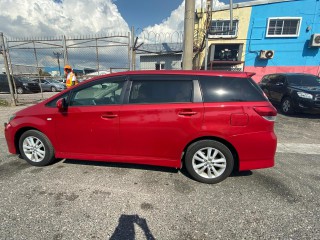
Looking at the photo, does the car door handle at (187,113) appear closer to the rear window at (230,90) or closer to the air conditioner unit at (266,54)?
the rear window at (230,90)

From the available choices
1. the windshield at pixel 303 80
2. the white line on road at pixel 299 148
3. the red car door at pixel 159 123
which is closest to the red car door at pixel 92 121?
the red car door at pixel 159 123

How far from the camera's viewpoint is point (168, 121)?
2.77 meters

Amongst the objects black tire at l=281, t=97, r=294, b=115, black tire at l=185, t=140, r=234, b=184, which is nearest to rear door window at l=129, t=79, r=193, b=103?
black tire at l=185, t=140, r=234, b=184

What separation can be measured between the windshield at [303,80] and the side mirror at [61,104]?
864 cm

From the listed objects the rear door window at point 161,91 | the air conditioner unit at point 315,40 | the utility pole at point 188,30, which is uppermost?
the air conditioner unit at point 315,40

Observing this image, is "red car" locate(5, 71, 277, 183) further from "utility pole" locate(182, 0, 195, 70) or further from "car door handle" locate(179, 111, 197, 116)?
"utility pole" locate(182, 0, 195, 70)

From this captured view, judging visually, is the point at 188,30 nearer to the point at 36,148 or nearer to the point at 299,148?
the point at 299,148

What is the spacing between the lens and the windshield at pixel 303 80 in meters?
7.60

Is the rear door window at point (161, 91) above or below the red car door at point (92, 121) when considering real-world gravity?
above

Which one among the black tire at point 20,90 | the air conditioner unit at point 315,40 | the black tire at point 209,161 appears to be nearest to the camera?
the black tire at point 209,161

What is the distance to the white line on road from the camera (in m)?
4.30

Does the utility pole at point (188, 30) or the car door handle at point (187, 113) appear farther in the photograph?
the utility pole at point (188, 30)

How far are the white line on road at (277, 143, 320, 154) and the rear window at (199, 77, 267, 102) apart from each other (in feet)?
7.86

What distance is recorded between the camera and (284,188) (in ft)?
9.29
